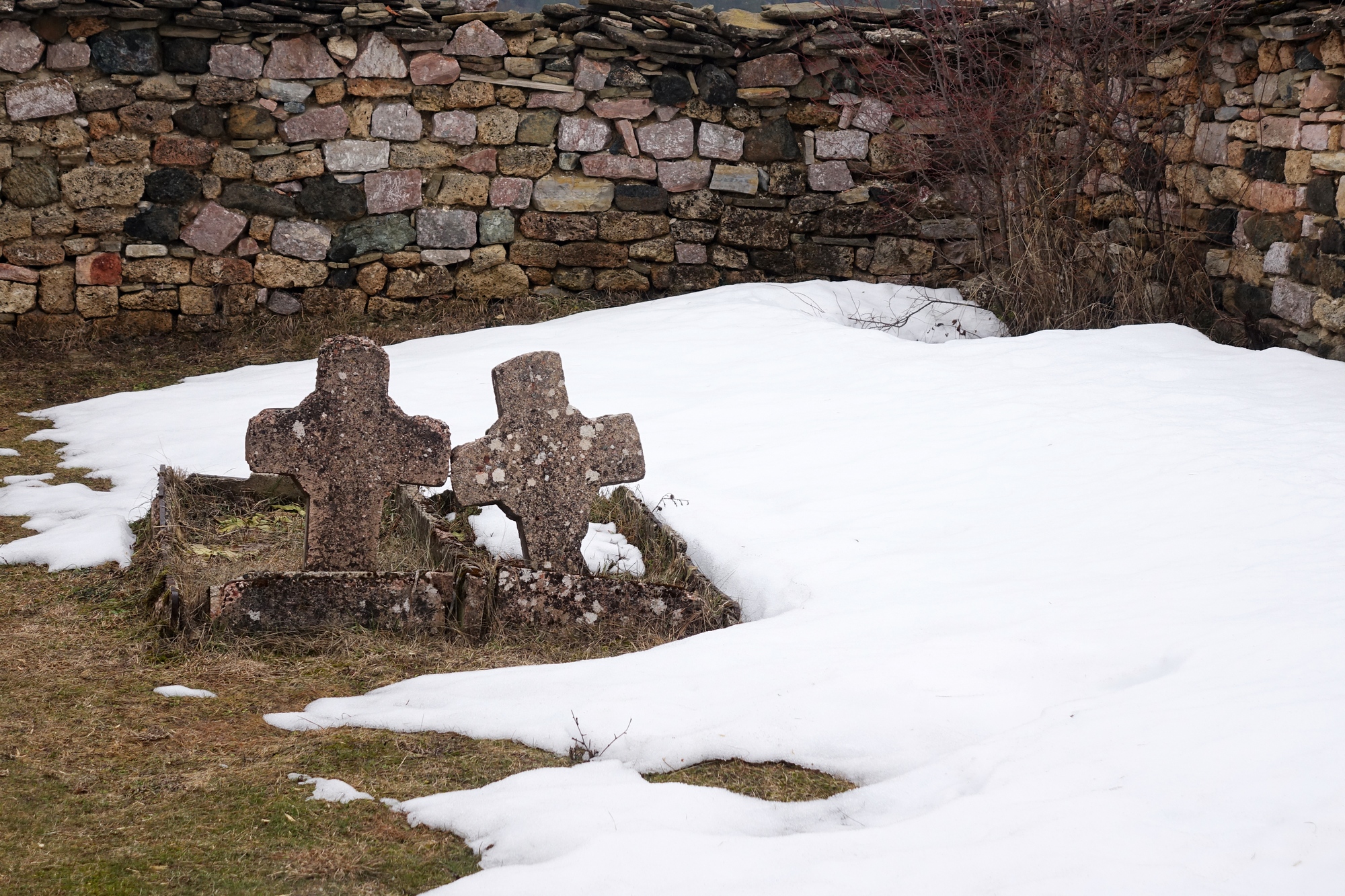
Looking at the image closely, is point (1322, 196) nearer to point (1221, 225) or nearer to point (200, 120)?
point (1221, 225)

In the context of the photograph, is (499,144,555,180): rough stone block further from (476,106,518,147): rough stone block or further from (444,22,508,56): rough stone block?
(444,22,508,56): rough stone block

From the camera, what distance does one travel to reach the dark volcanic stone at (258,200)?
24.2 ft

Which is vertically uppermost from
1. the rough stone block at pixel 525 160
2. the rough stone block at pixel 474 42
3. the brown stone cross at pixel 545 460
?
the rough stone block at pixel 474 42

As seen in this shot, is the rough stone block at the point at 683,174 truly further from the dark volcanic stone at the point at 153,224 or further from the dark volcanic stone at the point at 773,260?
the dark volcanic stone at the point at 153,224

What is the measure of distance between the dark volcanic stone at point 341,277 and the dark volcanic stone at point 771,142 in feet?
9.25

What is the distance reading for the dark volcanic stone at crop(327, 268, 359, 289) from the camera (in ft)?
25.2

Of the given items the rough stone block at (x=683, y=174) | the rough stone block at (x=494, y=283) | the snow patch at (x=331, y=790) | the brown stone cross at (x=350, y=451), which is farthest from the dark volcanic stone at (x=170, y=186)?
the snow patch at (x=331, y=790)

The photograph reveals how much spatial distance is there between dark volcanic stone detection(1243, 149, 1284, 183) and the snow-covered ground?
104 cm

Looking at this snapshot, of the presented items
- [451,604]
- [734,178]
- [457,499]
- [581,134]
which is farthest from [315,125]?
[451,604]

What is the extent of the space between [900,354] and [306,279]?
4038 millimetres

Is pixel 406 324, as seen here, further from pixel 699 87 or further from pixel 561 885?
pixel 561 885

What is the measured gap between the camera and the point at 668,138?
7875 millimetres

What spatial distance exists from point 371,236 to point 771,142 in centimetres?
282

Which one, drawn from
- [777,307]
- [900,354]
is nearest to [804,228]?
[777,307]
